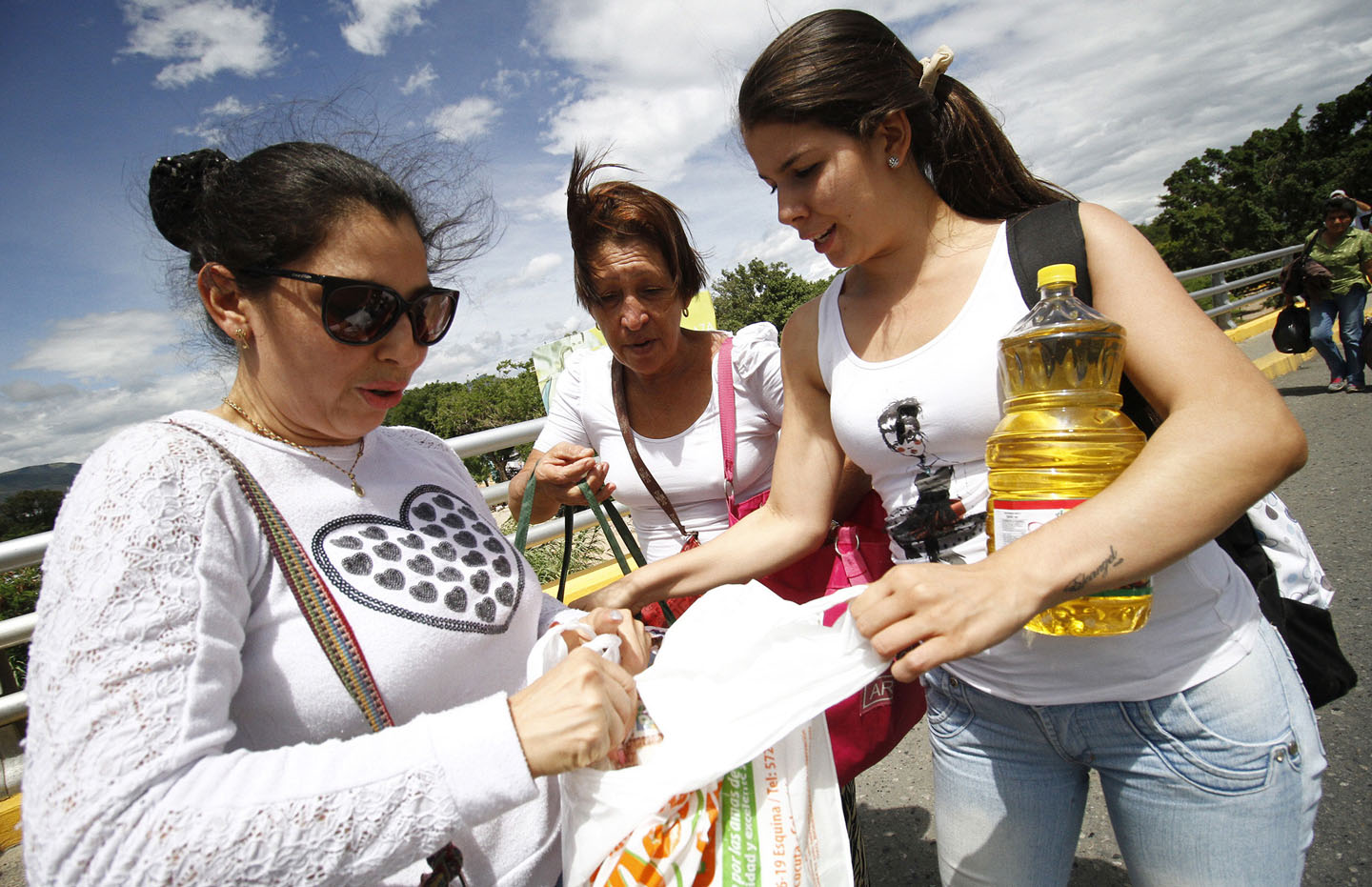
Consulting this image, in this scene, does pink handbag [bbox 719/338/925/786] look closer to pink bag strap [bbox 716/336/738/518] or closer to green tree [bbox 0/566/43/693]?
pink bag strap [bbox 716/336/738/518]

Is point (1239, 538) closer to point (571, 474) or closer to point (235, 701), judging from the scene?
point (571, 474)

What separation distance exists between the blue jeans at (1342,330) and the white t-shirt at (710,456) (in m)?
8.35

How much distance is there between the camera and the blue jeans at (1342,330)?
7.49m

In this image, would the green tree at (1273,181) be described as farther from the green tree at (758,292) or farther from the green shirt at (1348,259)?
the green shirt at (1348,259)

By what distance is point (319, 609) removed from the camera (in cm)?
116

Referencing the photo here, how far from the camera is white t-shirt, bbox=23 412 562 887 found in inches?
35.0

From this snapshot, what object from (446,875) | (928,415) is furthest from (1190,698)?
(446,875)

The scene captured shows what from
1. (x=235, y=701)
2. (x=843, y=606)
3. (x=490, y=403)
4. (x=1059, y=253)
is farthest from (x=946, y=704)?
(x=490, y=403)

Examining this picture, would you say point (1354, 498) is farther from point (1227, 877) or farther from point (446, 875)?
point (446, 875)

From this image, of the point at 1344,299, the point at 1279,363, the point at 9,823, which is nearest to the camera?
the point at 9,823

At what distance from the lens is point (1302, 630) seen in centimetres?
147

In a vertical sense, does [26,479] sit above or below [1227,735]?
above

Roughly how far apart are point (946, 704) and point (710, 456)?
1.17 m

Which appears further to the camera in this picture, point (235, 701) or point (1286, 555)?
point (1286, 555)
